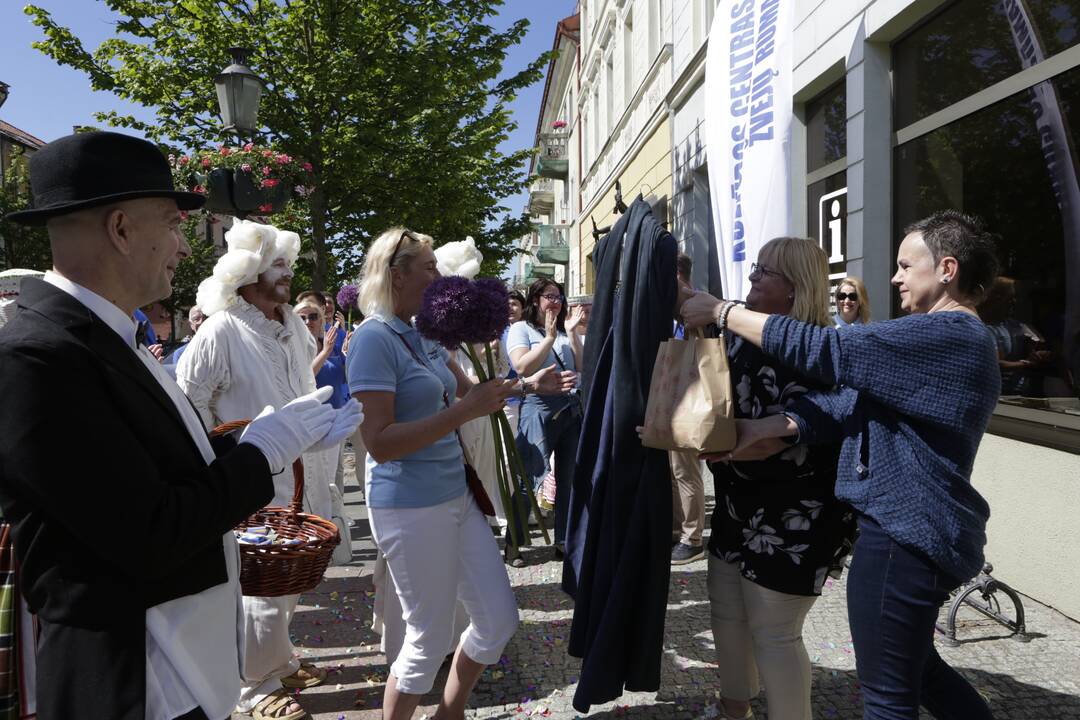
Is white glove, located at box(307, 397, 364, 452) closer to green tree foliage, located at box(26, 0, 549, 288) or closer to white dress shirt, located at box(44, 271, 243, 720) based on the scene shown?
white dress shirt, located at box(44, 271, 243, 720)

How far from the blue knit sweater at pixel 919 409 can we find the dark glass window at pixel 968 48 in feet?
11.1

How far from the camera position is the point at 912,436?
2.03m

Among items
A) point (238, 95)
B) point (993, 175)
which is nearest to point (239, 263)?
point (238, 95)

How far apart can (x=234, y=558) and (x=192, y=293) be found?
32219mm

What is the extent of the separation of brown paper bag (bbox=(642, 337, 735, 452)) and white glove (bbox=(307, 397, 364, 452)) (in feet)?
2.98

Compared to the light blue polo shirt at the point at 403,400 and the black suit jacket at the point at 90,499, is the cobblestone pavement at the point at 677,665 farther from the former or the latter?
the black suit jacket at the point at 90,499

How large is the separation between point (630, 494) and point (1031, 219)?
3.73 metres

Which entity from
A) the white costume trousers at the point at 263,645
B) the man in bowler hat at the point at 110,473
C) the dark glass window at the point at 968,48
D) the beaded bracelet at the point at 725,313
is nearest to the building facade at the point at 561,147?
the dark glass window at the point at 968,48

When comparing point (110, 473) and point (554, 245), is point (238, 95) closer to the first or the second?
point (110, 473)

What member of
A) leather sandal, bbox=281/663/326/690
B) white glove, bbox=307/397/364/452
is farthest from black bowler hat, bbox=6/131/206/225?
leather sandal, bbox=281/663/326/690

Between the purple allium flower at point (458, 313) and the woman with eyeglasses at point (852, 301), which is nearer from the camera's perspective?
the purple allium flower at point (458, 313)

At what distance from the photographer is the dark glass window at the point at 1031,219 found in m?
4.23

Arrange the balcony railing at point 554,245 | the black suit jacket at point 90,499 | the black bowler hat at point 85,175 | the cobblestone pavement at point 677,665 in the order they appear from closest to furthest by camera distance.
Result: the black suit jacket at point 90,499 < the black bowler hat at point 85,175 < the cobblestone pavement at point 677,665 < the balcony railing at point 554,245

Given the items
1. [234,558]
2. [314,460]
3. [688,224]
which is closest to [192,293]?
[688,224]
